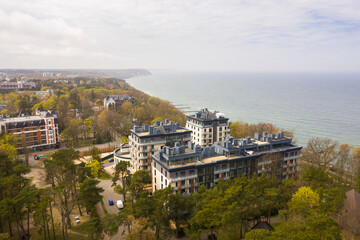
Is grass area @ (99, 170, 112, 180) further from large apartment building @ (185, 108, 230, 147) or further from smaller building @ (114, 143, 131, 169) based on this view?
large apartment building @ (185, 108, 230, 147)

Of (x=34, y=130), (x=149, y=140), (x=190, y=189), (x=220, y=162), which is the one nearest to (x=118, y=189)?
(x=149, y=140)

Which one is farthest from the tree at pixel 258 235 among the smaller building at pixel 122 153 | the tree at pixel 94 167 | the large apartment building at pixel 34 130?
the large apartment building at pixel 34 130

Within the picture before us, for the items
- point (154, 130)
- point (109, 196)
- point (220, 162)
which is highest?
point (154, 130)

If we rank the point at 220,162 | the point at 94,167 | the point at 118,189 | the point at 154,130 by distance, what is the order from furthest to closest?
the point at 94,167 → the point at 154,130 → the point at 118,189 → the point at 220,162

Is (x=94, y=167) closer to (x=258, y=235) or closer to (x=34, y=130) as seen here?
(x=34, y=130)

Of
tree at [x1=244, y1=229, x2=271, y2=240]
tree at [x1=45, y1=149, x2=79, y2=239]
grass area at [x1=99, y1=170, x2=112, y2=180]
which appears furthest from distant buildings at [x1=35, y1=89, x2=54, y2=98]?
tree at [x1=244, y1=229, x2=271, y2=240]

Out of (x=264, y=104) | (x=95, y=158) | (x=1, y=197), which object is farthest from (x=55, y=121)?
(x=264, y=104)
